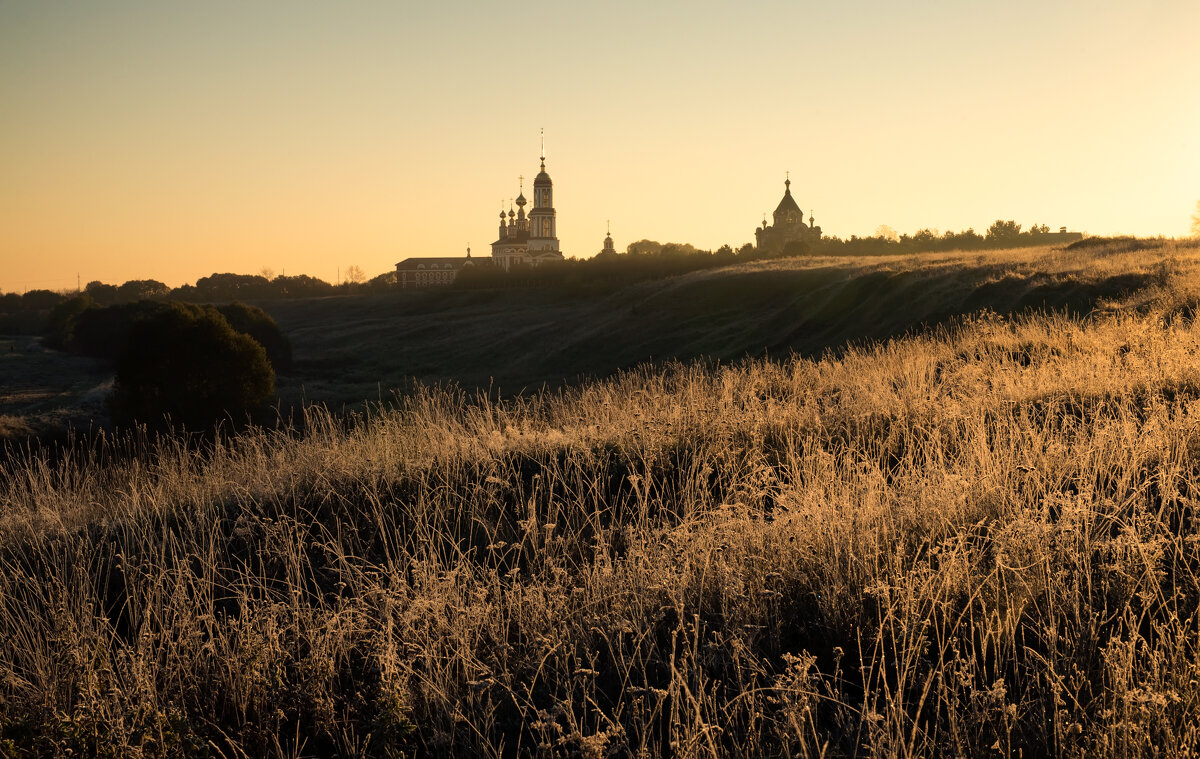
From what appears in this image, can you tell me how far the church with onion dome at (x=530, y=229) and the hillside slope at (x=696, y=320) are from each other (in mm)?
69297

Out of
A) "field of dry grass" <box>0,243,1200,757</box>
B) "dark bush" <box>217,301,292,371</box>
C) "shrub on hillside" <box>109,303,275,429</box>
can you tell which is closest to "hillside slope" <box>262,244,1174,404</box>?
"dark bush" <box>217,301,292,371</box>

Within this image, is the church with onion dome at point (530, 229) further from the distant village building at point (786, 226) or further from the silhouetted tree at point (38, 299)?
the silhouetted tree at point (38, 299)

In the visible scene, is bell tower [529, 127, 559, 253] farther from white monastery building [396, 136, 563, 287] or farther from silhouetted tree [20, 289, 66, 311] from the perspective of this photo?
silhouetted tree [20, 289, 66, 311]

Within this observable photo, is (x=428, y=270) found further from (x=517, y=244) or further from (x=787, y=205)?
(x=787, y=205)

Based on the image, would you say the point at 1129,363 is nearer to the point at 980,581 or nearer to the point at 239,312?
the point at 980,581

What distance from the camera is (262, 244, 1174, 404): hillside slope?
99.9 feet

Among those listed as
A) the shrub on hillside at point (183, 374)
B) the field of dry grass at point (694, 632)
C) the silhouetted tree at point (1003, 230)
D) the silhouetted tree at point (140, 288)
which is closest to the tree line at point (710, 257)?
the silhouetted tree at point (1003, 230)

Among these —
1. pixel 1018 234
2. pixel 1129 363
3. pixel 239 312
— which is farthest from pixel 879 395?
pixel 1018 234

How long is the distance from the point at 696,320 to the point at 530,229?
351 ft

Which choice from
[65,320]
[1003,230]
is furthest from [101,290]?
[1003,230]

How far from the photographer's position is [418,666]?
12.2 ft

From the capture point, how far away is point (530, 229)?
14888 cm

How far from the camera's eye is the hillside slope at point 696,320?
99.9 ft

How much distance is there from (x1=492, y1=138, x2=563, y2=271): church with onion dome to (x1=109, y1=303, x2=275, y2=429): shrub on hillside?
110 meters
